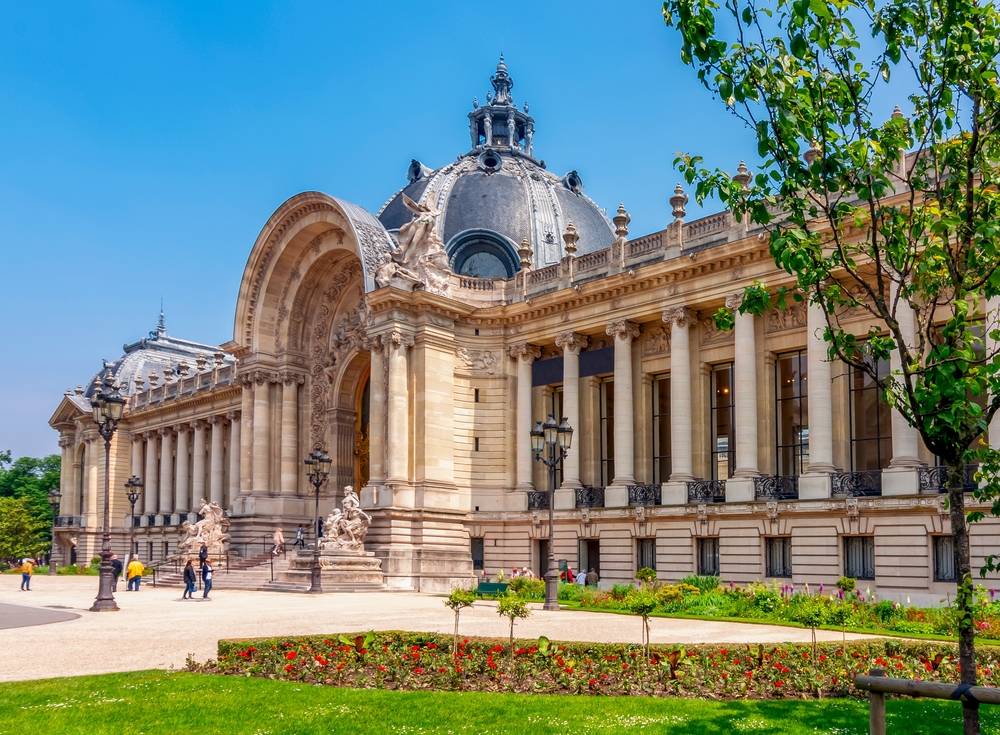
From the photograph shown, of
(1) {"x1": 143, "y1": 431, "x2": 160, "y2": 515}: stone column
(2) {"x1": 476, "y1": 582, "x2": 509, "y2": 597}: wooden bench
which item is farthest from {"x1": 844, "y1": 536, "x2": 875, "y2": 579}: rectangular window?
(1) {"x1": 143, "y1": 431, "x2": 160, "y2": 515}: stone column

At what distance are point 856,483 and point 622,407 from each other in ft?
31.1

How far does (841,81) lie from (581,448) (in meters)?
31.1

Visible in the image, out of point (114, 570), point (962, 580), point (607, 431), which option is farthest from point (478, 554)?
point (962, 580)

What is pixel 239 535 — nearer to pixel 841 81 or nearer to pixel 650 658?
pixel 650 658

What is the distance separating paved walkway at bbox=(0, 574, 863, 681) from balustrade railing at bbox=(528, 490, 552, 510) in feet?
31.7

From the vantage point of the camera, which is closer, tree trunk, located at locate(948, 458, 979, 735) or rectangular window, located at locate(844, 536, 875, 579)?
tree trunk, located at locate(948, 458, 979, 735)

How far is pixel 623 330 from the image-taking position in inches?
1484

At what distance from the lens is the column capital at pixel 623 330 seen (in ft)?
124

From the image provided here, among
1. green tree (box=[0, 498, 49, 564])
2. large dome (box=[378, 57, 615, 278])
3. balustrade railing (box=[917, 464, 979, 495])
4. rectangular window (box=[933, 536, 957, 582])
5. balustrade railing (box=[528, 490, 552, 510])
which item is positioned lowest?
green tree (box=[0, 498, 49, 564])

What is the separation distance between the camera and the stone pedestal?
3544 centimetres

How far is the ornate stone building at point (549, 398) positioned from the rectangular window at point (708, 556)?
0.08 meters

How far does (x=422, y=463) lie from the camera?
3931 cm

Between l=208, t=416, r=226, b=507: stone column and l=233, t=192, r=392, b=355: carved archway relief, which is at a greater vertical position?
l=233, t=192, r=392, b=355: carved archway relief

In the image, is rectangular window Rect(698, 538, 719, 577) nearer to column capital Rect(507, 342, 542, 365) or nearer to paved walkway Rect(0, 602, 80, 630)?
column capital Rect(507, 342, 542, 365)
